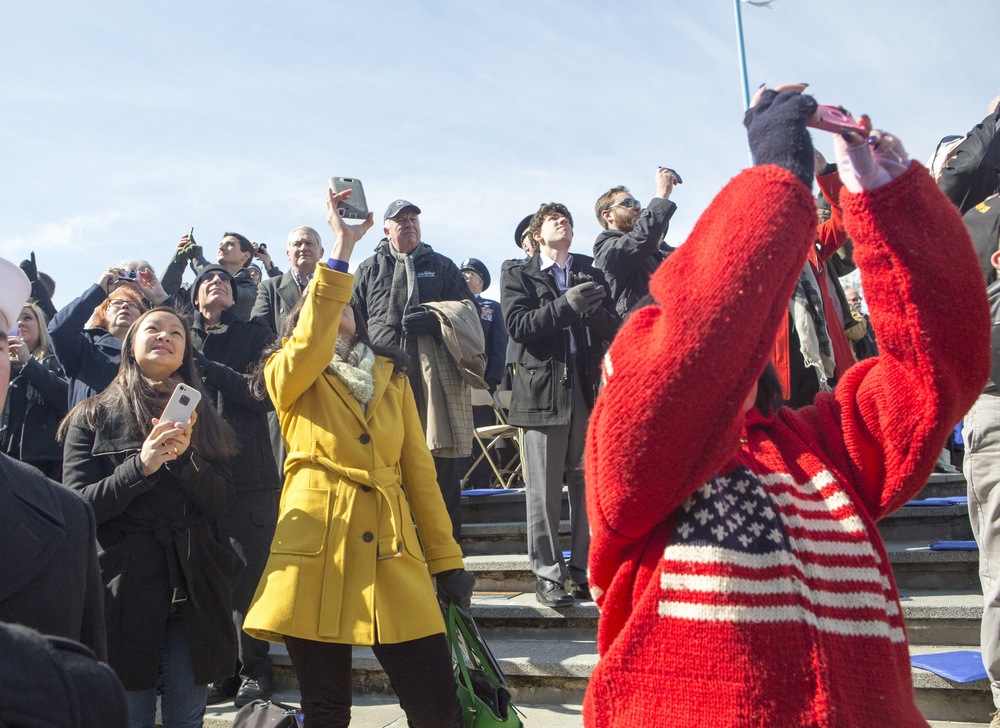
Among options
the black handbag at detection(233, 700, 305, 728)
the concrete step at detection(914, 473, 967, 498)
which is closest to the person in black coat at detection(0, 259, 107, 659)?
the black handbag at detection(233, 700, 305, 728)

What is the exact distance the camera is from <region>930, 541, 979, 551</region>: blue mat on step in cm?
499

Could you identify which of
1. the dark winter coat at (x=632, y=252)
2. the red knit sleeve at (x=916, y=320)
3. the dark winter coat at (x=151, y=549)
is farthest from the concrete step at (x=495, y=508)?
the red knit sleeve at (x=916, y=320)

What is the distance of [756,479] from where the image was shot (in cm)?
159

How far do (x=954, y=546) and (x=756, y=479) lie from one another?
4.14 meters

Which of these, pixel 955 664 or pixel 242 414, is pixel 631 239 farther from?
pixel 955 664

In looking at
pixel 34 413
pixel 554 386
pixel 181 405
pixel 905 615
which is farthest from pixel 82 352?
pixel 905 615

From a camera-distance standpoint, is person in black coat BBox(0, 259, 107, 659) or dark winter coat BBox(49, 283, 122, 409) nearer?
person in black coat BBox(0, 259, 107, 659)

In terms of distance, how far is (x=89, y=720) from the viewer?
99 cm

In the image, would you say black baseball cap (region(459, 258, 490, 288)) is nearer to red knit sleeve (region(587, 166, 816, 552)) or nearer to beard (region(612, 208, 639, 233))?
beard (region(612, 208, 639, 233))

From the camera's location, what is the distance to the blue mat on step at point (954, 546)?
16.4ft

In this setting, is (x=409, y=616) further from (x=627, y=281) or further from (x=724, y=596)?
(x=627, y=281)

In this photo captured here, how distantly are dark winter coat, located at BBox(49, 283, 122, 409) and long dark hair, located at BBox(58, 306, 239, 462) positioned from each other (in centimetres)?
125

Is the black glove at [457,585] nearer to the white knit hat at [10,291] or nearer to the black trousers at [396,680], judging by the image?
the black trousers at [396,680]

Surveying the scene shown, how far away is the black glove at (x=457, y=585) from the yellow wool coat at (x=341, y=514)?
0.11 feet
